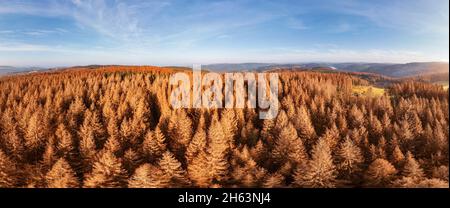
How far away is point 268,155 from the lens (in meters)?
23.9

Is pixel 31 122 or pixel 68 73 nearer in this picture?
pixel 31 122

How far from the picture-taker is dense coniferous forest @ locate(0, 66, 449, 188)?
18734 millimetres

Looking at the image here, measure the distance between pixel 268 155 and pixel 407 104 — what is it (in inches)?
885

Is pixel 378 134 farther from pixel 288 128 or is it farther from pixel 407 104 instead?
pixel 407 104

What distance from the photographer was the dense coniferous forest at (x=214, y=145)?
18.7 metres

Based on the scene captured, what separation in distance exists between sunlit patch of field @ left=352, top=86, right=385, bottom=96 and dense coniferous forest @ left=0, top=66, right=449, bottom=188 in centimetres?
531

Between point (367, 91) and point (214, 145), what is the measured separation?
32.5 metres

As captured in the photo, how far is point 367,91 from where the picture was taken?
46938 millimetres

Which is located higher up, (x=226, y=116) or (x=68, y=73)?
(x=68, y=73)

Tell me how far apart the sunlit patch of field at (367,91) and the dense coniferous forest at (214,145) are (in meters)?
5.31

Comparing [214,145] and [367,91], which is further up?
[367,91]

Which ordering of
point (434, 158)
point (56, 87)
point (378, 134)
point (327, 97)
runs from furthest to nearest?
point (56, 87), point (327, 97), point (378, 134), point (434, 158)
